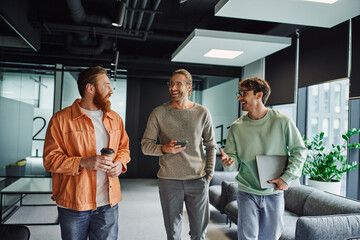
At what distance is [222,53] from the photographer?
548cm

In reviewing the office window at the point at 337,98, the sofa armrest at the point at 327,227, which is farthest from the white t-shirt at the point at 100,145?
the office window at the point at 337,98

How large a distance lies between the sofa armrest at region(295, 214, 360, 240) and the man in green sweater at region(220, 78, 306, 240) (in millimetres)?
461

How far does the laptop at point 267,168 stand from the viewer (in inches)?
79.4

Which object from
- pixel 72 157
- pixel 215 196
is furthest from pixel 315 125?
pixel 72 157

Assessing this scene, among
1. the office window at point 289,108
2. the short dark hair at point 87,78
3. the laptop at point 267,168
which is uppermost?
the office window at point 289,108

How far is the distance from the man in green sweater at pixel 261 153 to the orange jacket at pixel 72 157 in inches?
35.0

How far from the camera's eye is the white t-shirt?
69.4 inches

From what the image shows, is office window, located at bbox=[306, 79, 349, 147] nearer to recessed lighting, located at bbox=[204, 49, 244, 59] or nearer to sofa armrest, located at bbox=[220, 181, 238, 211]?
recessed lighting, located at bbox=[204, 49, 244, 59]

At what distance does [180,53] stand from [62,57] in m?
2.93

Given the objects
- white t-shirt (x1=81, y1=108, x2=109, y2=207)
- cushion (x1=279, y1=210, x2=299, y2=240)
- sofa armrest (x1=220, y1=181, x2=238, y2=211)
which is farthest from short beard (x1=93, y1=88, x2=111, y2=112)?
sofa armrest (x1=220, y1=181, x2=238, y2=211)

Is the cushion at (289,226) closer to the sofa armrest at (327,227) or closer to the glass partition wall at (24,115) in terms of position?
the sofa armrest at (327,227)

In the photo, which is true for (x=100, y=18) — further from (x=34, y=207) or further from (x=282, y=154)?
(x=282, y=154)

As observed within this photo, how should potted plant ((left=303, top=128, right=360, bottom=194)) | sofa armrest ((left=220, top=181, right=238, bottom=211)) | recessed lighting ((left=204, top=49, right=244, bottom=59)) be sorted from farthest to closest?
recessed lighting ((left=204, top=49, right=244, bottom=59))
sofa armrest ((left=220, top=181, right=238, bottom=211))
potted plant ((left=303, top=128, right=360, bottom=194))

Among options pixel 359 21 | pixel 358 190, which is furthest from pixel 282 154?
pixel 359 21
